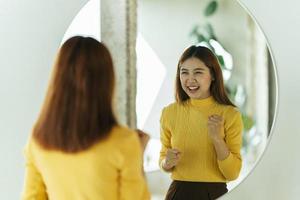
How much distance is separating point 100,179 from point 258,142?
41 centimetres

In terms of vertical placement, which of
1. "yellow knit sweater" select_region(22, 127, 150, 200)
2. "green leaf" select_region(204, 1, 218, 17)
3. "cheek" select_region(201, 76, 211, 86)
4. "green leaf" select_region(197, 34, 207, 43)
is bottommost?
"yellow knit sweater" select_region(22, 127, 150, 200)

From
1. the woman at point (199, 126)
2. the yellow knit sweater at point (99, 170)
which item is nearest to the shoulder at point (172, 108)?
the woman at point (199, 126)

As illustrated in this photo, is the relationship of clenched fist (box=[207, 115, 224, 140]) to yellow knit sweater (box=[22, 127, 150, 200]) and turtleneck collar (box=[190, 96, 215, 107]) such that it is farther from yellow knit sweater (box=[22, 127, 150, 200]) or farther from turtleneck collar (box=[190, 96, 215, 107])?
yellow knit sweater (box=[22, 127, 150, 200])

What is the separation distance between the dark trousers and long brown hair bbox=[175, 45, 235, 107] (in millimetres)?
167

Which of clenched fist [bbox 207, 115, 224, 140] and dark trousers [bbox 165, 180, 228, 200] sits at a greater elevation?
clenched fist [bbox 207, 115, 224, 140]

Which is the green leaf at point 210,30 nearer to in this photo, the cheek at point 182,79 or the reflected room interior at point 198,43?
the reflected room interior at point 198,43

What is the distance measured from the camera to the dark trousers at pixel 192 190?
108 cm

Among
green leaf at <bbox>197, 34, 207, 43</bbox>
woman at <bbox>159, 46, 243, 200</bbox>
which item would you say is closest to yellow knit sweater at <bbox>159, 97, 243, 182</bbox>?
woman at <bbox>159, 46, 243, 200</bbox>

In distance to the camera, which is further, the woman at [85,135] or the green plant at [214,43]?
the green plant at [214,43]

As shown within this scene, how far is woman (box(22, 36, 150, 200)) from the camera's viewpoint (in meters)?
0.83

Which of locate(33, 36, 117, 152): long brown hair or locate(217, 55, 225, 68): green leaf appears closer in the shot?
locate(33, 36, 117, 152): long brown hair

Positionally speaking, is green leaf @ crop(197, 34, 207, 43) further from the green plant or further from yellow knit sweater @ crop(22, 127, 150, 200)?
yellow knit sweater @ crop(22, 127, 150, 200)

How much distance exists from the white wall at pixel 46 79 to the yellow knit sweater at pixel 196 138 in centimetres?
12

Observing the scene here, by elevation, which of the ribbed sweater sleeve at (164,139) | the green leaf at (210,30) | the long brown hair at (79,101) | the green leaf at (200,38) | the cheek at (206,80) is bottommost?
the ribbed sweater sleeve at (164,139)
